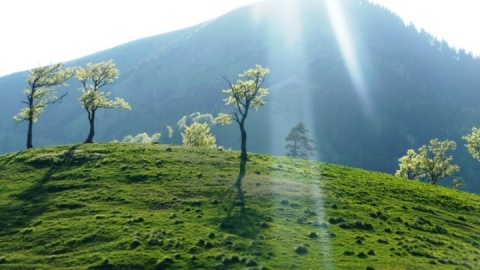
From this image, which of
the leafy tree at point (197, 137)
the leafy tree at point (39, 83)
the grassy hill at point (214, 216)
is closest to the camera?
the grassy hill at point (214, 216)

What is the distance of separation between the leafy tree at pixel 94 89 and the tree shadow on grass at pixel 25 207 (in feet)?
89.0

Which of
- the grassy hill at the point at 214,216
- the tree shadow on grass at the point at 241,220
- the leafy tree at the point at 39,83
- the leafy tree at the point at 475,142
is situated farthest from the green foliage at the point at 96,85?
the leafy tree at the point at 475,142

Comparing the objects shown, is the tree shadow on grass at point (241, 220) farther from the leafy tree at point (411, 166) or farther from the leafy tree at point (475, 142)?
the leafy tree at point (411, 166)

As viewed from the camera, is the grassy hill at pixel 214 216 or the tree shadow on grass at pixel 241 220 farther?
the tree shadow on grass at pixel 241 220

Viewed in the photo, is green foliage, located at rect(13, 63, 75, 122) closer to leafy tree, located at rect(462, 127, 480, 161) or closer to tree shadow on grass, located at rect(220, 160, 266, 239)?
tree shadow on grass, located at rect(220, 160, 266, 239)

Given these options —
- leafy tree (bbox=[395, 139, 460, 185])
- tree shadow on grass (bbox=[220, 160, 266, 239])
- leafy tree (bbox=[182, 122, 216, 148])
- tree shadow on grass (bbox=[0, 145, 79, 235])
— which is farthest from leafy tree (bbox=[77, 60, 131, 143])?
leafy tree (bbox=[395, 139, 460, 185])

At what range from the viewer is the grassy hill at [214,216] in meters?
37.4

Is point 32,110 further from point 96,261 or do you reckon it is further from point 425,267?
point 425,267

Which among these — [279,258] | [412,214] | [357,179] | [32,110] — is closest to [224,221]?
[279,258]

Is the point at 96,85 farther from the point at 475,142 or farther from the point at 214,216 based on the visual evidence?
the point at 475,142

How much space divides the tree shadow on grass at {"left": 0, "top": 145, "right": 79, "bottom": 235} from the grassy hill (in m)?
0.13

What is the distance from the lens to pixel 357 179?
2623 inches

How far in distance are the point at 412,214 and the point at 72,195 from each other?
3873 cm

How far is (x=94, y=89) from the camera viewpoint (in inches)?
3509
